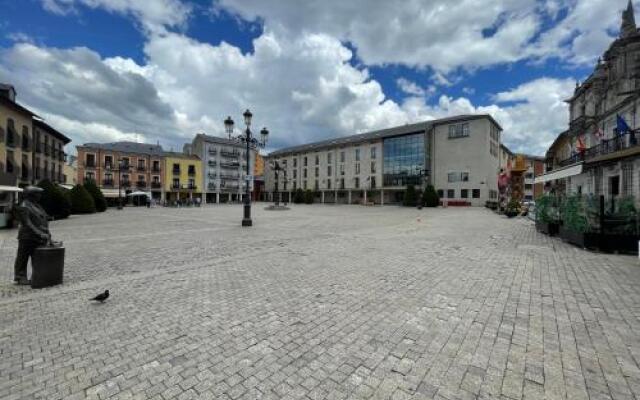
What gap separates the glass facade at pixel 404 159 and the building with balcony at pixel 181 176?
136ft

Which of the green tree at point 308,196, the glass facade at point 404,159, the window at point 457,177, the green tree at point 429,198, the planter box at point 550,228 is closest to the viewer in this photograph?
the planter box at point 550,228

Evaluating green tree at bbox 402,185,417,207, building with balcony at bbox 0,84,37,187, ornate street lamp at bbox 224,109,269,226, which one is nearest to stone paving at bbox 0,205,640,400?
ornate street lamp at bbox 224,109,269,226

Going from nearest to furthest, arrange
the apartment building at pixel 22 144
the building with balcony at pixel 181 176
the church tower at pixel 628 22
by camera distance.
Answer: the apartment building at pixel 22 144, the church tower at pixel 628 22, the building with balcony at pixel 181 176

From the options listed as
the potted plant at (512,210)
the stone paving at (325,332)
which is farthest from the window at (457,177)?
the stone paving at (325,332)

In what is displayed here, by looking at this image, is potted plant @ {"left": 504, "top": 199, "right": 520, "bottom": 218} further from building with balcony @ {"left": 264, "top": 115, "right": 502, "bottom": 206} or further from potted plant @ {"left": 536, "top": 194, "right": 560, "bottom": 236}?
building with balcony @ {"left": 264, "top": 115, "right": 502, "bottom": 206}

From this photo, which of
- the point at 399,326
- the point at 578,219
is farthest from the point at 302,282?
the point at 578,219

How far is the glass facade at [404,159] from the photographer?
50438 mm

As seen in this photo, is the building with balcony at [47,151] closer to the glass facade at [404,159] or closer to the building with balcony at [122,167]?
the building with balcony at [122,167]

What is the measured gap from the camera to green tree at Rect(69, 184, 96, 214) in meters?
23.8

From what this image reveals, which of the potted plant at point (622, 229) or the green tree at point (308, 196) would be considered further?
the green tree at point (308, 196)

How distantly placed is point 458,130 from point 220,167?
53093 millimetres

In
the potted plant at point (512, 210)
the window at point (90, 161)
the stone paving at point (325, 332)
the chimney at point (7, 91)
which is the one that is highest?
the chimney at point (7, 91)

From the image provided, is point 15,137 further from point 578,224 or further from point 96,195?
point 578,224

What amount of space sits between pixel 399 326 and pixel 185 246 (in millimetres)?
8094
